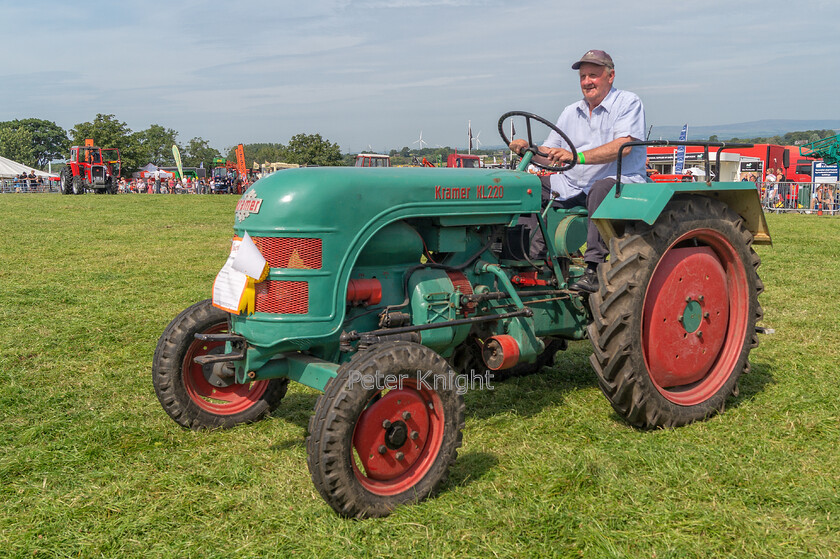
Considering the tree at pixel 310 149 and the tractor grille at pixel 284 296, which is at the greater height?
the tree at pixel 310 149

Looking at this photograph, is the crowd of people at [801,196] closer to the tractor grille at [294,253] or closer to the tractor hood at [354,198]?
the tractor hood at [354,198]

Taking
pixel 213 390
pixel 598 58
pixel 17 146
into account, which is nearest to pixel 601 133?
pixel 598 58

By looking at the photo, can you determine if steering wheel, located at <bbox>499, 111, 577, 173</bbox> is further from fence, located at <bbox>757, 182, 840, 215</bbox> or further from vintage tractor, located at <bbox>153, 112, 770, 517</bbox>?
fence, located at <bbox>757, 182, 840, 215</bbox>

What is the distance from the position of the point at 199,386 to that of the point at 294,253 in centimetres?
138

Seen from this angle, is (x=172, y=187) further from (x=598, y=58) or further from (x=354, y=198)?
(x=354, y=198)

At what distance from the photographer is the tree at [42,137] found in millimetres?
105438

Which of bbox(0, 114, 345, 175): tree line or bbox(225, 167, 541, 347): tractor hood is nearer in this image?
bbox(225, 167, 541, 347): tractor hood

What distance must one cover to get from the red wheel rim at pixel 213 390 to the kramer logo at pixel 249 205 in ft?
3.01

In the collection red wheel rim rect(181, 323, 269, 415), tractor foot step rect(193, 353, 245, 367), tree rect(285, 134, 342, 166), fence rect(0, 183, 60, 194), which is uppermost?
tree rect(285, 134, 342, 166)

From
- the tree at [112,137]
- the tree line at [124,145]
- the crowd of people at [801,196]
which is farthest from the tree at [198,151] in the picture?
the crowd of people at [801,196]

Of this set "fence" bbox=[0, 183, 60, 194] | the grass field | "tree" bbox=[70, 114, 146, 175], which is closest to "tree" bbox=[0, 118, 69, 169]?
"tree" bbox=[70, 114, 146, 175]

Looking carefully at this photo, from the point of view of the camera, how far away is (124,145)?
6631cm

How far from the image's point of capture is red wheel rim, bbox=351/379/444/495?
10.1 ft

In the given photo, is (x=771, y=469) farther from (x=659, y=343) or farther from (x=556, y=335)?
(x=556, y=335)
